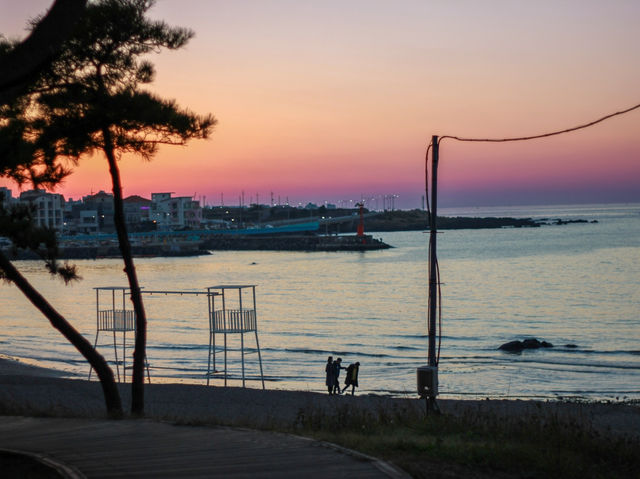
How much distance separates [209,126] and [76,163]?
1.88 meters

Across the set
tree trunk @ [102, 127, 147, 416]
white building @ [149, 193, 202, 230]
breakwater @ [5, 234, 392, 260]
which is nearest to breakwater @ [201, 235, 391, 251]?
breakwater @ [5, 234, 392, 260]

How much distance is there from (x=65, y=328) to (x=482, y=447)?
5623mm

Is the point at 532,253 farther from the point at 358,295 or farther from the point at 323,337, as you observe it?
the point at 323,337

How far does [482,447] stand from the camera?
21.2 feet

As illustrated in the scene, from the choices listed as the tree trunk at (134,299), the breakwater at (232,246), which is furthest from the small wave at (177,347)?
the breakwater at (232,246)

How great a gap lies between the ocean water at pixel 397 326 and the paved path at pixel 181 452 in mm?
13507

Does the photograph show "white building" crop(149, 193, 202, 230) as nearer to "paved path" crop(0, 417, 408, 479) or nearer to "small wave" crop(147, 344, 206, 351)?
"small wave" crop(147, 344, 206, 351)

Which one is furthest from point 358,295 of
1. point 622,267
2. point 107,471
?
point 107,471

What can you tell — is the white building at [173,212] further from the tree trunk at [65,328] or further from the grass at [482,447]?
the grass at [482,447]

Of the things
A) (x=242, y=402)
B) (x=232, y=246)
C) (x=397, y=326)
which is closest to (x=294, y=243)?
(x=232, y=246)

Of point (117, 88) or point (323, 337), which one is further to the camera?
point (323, 337)

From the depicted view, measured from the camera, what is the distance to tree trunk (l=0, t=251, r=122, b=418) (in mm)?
9328

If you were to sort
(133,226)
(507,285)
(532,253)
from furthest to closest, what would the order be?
1. (133,226)
2. (532,253)
3. (507,285)

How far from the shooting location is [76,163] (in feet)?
32.8
